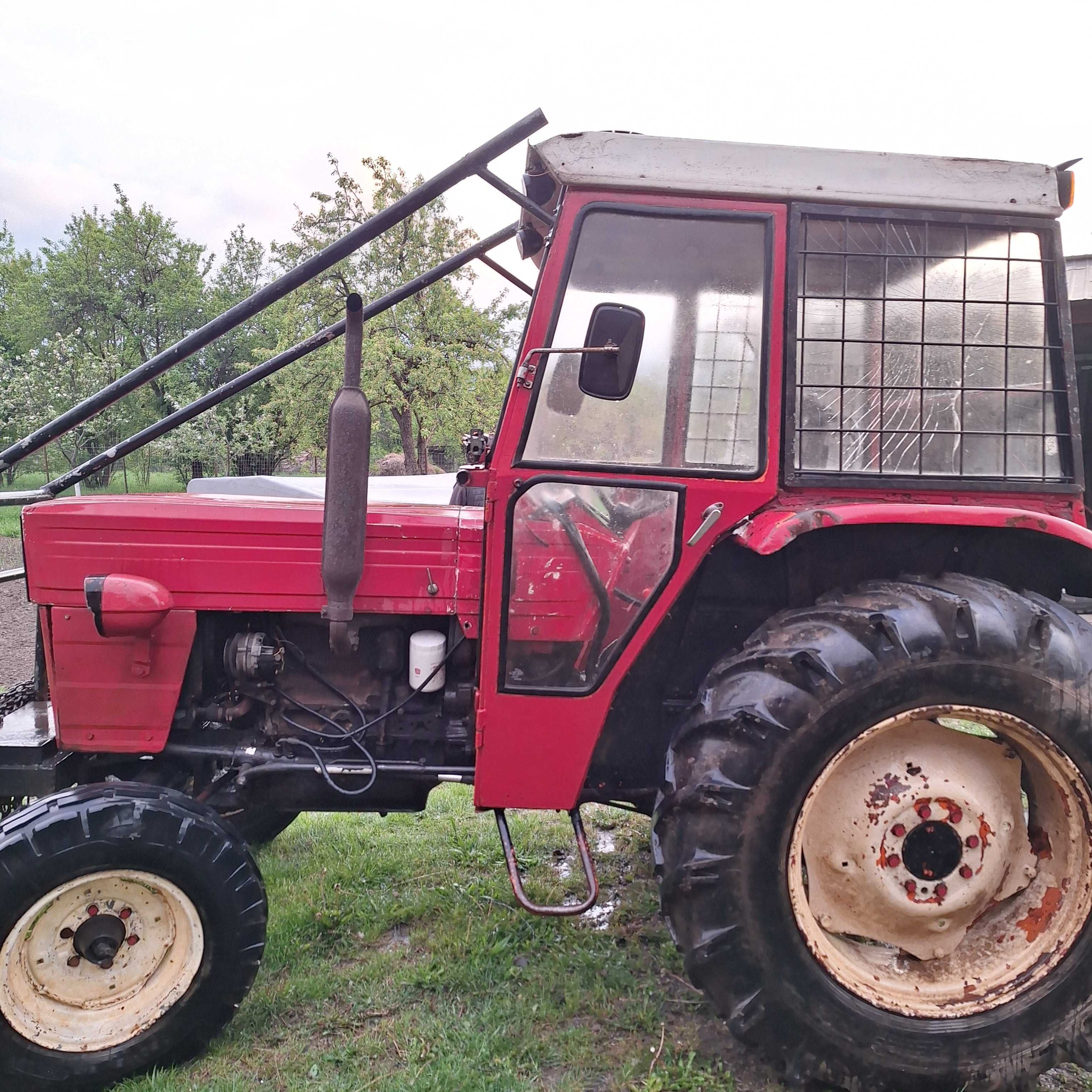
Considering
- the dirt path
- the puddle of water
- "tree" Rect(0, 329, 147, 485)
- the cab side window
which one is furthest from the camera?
"tree" Rect(0, 329, 147, 485)

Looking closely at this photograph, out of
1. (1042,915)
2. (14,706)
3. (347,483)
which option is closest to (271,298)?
(347,483)

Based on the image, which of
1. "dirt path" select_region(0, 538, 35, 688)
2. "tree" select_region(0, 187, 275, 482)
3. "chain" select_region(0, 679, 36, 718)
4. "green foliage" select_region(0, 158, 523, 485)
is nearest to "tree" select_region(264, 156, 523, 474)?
"green foliage" select_region(0, 158, 523, 485)

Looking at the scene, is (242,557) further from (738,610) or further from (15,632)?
(15,632)

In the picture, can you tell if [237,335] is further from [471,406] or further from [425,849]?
[425,849]

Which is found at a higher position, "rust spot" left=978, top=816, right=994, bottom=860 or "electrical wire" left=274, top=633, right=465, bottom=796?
"electrical wire" left=274, top=633, right=465, bottom=796

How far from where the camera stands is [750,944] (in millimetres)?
1987

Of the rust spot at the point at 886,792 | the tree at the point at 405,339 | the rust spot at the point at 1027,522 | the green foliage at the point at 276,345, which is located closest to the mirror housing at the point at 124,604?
the rust spot at the point at 886,792

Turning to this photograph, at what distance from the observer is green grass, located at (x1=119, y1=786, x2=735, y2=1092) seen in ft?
7.07

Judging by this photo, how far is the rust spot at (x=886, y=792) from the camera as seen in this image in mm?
2146

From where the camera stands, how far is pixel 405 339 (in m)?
16.1

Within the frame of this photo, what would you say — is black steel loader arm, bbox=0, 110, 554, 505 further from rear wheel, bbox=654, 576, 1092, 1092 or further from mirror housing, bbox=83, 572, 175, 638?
rear wheel, bbox=654, 576, 1092, 1092

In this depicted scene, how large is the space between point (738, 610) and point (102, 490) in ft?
57.4

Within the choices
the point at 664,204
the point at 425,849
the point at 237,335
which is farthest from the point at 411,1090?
the point at 237,335

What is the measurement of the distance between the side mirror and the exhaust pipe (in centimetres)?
59
